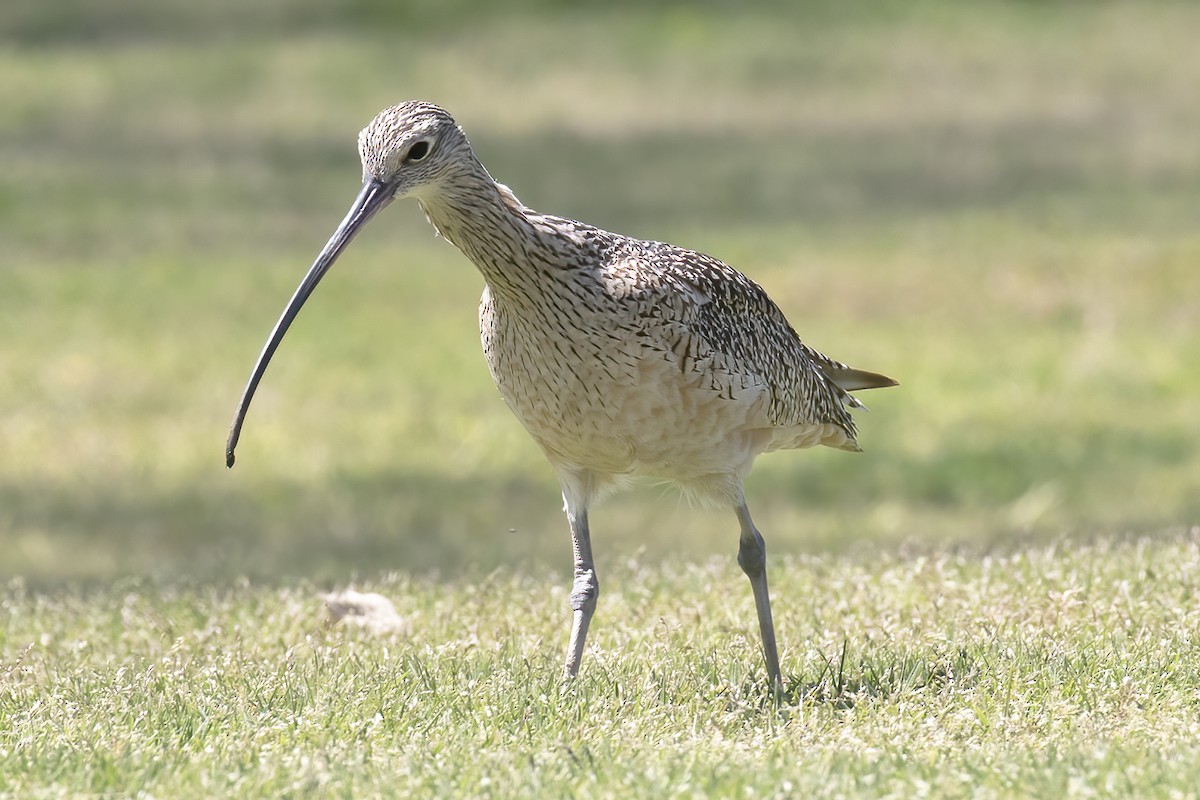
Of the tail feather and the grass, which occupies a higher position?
the tail feather

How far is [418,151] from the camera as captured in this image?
596cm

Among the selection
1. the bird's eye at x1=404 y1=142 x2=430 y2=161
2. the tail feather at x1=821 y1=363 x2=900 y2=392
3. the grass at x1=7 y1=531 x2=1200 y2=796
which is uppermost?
the bird's eye at x1=404 y1=142 x2=430 y2=161

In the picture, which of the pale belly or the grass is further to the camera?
the pale belly

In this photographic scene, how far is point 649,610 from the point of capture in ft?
24.7

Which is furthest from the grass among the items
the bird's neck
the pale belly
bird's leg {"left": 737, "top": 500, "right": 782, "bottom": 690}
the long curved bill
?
the bird's neck

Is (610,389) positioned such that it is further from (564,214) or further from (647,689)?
(564,214)

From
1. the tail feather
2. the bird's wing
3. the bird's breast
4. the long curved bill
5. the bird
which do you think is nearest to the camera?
the long curved bill

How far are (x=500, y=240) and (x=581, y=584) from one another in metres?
1.32

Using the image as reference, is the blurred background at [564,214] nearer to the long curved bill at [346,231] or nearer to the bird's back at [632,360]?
the bird's back at [632,360]

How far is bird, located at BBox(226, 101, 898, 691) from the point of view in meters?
5.98

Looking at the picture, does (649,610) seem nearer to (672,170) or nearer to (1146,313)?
(1146,313)

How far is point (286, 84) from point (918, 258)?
30.7 feet

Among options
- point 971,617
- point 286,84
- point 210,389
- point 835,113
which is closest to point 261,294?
point 210,389

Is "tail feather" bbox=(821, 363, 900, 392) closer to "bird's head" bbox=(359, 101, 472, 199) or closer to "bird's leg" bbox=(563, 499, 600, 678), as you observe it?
"bird's leg" bbox=(563, 499, 600, 678)
